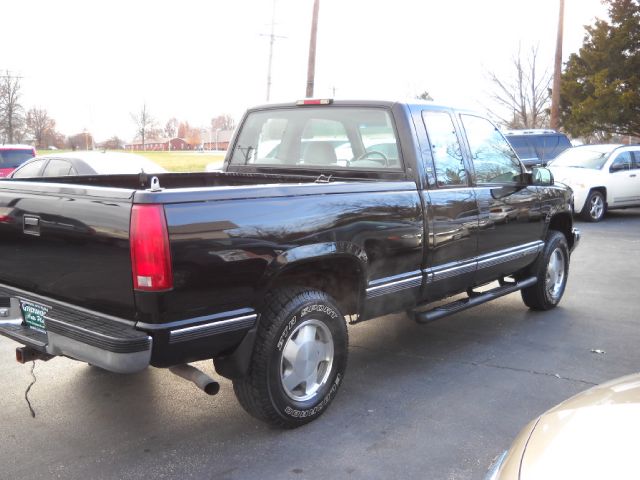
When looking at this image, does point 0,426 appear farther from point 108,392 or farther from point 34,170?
point 34,170

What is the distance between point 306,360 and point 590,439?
192 cm

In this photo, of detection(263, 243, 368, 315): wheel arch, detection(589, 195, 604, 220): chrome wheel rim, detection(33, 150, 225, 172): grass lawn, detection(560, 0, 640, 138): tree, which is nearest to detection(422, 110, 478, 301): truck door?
detection(263, 243, 368, 315): wheel arch

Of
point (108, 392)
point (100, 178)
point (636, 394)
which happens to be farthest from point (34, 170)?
point (636, 394)

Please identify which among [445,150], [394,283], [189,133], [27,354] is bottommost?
[27,354]

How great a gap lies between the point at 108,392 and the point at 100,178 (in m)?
1.74

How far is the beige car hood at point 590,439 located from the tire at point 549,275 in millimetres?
3817

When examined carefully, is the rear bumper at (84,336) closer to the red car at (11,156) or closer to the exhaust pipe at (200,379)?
the exhaust pipe at (200,379)

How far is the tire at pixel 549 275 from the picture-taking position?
6172mm

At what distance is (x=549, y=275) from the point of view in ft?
21.0

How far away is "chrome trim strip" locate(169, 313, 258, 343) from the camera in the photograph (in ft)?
9.94

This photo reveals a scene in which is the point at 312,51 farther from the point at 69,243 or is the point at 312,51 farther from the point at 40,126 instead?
the point at 40,126

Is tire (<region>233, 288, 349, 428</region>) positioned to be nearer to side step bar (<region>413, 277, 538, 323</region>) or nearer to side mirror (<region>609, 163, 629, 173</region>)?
side step bar (<region>413, 277, 538, 323</region>)

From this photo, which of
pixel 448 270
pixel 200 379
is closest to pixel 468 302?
pixel 448 270

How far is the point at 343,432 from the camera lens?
366cm
